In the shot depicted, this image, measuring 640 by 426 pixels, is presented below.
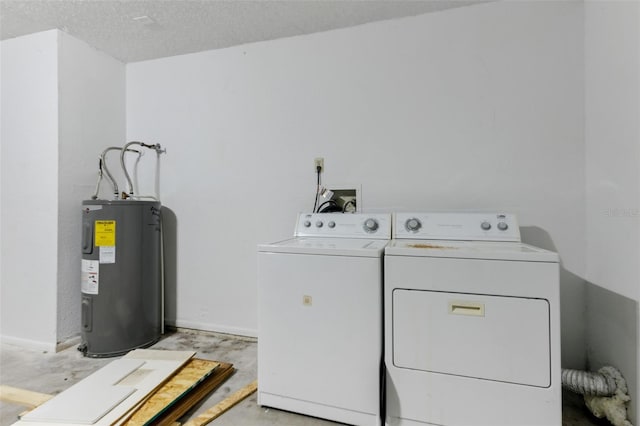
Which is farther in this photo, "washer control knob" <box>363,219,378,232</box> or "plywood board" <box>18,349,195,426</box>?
A: "washer control knob" <box>363,219,378,232</box>

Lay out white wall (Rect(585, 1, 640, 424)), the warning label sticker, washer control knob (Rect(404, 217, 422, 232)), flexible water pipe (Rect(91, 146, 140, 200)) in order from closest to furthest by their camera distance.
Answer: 1. white wall (Rect(585, 1, 640, 424))
2. washer control knob (Rect(404, 217, 422, 232))
3. the warning label sticker
4. flexible water pipe (Rect(91, 146, 140, 200))

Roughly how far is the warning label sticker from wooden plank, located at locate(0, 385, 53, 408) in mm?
549

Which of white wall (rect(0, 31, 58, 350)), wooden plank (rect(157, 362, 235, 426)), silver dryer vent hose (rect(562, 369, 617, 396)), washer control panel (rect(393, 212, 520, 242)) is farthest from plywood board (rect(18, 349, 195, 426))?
silver dryer vent hose (rect(562, 369, 617, 396))

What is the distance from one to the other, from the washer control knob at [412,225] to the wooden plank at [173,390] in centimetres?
129

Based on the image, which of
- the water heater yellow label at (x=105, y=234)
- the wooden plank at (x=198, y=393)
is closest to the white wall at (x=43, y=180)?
the water heater yellow label at (x=105, y=234)

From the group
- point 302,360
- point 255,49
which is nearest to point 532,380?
point 302,360

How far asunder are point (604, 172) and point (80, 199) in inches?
122

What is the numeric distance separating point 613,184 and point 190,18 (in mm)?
2441

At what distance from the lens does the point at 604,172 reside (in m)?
1.45

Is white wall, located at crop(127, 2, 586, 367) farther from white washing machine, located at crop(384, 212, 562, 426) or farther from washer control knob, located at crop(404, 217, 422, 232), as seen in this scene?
white washing machine, located at crop(384, 212, 562, 426)

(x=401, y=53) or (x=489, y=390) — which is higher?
(x=401, y=53)

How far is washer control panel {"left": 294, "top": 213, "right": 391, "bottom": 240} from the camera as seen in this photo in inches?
66.2

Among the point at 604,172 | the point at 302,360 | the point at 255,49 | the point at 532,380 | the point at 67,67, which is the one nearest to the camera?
the point at 532,380

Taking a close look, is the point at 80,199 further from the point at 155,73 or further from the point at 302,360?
the point at 302,360
